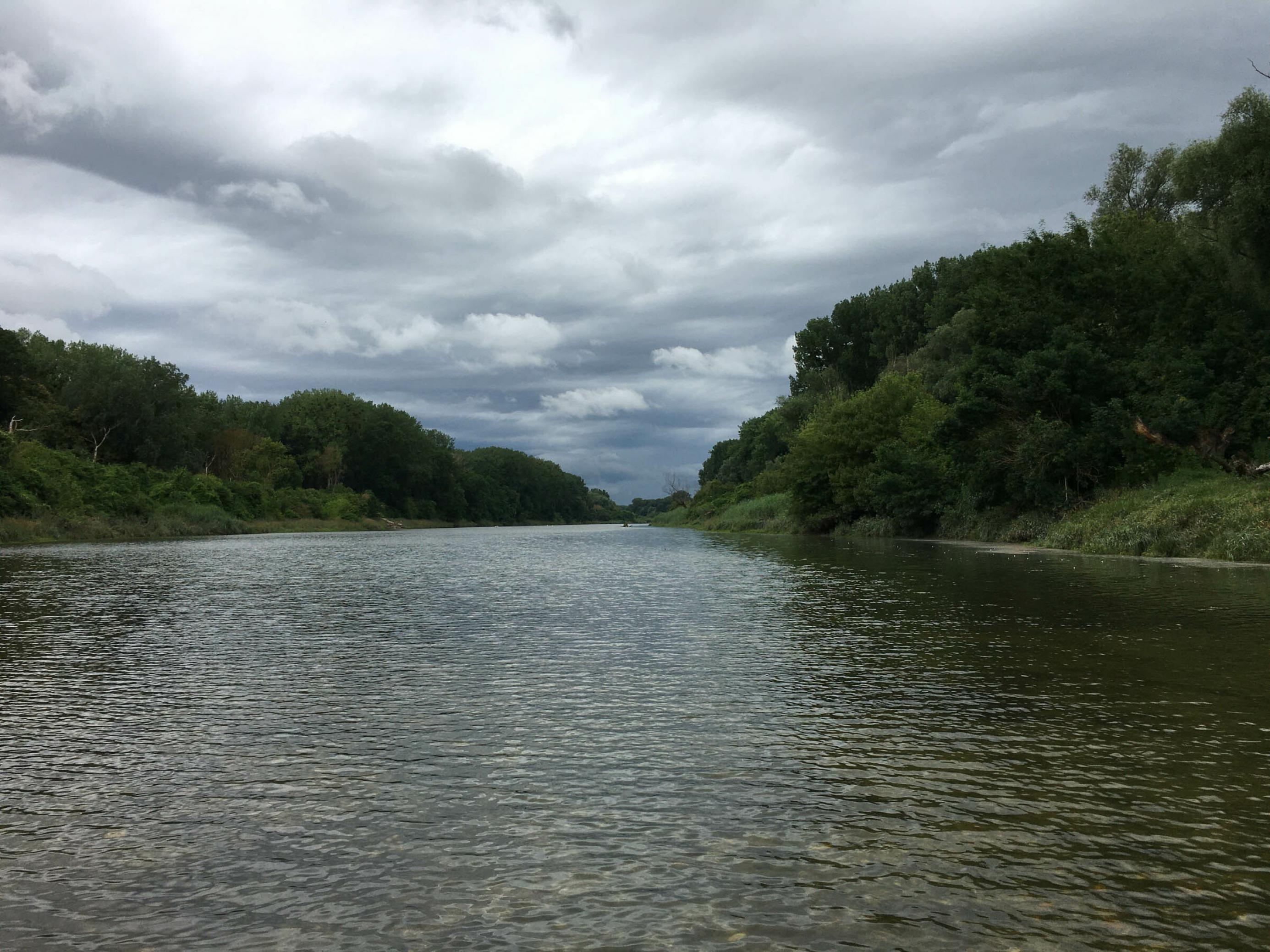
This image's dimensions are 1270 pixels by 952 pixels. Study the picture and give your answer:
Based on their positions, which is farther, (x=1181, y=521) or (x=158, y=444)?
(x=158, y=444)

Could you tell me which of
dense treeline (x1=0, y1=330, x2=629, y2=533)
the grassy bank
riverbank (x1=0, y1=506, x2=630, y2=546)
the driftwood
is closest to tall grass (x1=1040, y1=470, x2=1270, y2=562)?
the driftwood

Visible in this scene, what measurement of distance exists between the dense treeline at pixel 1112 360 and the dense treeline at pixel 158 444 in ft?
196

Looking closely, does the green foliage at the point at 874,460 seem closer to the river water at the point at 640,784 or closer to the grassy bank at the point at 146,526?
the river water at the point at 640,784

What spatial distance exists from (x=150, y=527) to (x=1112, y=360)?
7138 cm

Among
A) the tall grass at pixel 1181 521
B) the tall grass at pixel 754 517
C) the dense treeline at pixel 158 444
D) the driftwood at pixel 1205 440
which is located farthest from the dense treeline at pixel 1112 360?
the dense treeline at pixel 158 444

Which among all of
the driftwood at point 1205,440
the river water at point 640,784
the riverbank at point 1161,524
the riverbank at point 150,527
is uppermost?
the driftwood at point 1205,440

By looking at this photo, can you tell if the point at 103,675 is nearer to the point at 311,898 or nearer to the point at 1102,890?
the point at 311,898

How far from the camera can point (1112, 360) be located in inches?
2032

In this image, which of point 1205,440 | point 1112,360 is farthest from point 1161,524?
point 1112,360

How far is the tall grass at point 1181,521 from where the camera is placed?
108 feet

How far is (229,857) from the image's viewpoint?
20.9 ft

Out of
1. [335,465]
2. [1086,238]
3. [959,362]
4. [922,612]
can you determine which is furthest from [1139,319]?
[335,465]

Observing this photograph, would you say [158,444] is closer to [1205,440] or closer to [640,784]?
[1205,440]

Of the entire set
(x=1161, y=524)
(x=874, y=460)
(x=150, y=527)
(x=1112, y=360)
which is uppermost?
(x=1112, y=360)
